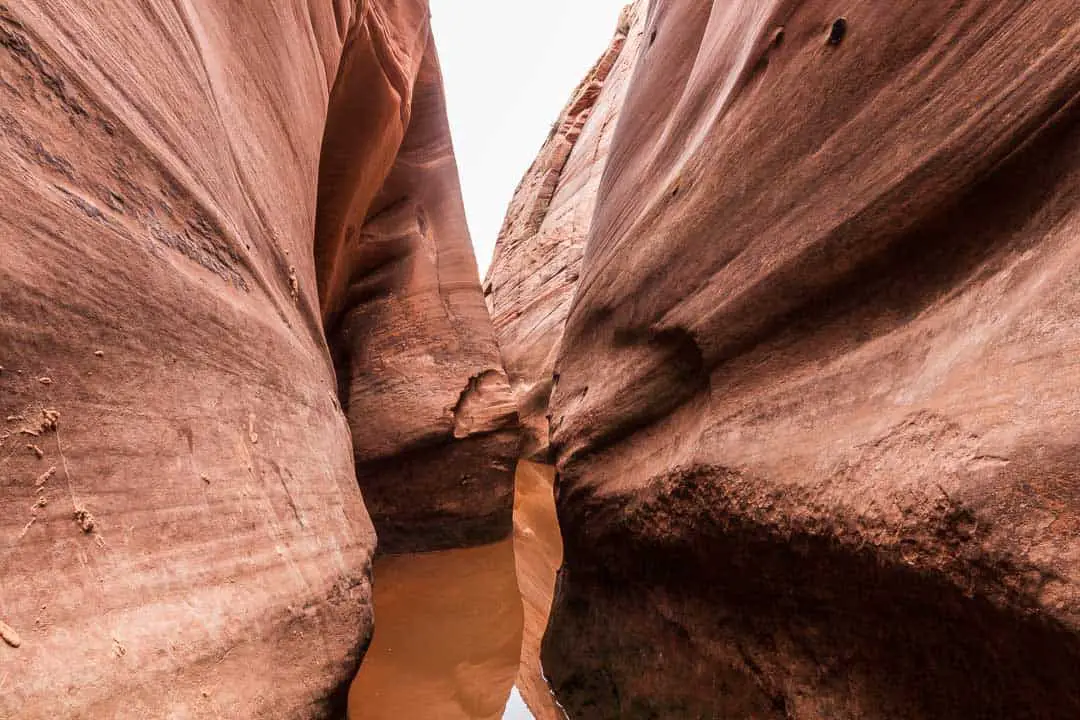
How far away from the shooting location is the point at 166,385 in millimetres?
1591

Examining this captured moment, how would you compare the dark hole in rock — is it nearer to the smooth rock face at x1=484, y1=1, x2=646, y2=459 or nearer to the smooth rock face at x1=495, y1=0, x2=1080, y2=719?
the smooth rock face at x1=495, y1=0, x2=1080, y2=719

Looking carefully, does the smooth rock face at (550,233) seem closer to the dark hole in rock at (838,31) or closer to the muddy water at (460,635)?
the muddy water at (460,635)

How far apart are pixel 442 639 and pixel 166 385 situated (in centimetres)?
258

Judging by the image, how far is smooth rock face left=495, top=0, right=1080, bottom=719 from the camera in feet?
4.26

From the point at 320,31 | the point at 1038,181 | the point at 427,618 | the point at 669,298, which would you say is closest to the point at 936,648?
the point at 1038,181

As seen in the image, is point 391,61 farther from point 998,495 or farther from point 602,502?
point 998,495

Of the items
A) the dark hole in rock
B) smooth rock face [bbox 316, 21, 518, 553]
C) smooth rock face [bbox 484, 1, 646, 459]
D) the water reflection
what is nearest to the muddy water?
the water reflection

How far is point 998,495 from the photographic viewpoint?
127 centimetres

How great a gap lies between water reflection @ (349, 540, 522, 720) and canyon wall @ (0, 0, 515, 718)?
3.04 feet

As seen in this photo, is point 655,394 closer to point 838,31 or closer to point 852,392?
point 852,392

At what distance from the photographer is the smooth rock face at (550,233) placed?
32.1 feet

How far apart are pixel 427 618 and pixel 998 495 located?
3358 mm

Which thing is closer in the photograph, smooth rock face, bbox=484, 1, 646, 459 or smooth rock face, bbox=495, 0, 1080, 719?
smooth rock face, bbox=495, 0, 1080, 719

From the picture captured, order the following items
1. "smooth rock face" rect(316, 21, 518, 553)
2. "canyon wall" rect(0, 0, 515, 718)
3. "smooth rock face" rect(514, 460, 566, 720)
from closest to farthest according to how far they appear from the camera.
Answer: "canyon wall" rect(0, 0, 515, 718) → "smooth rock face" rect(514, 460, 566, 720) → "smooth rock face" rect(316, 21, 518, 553)
